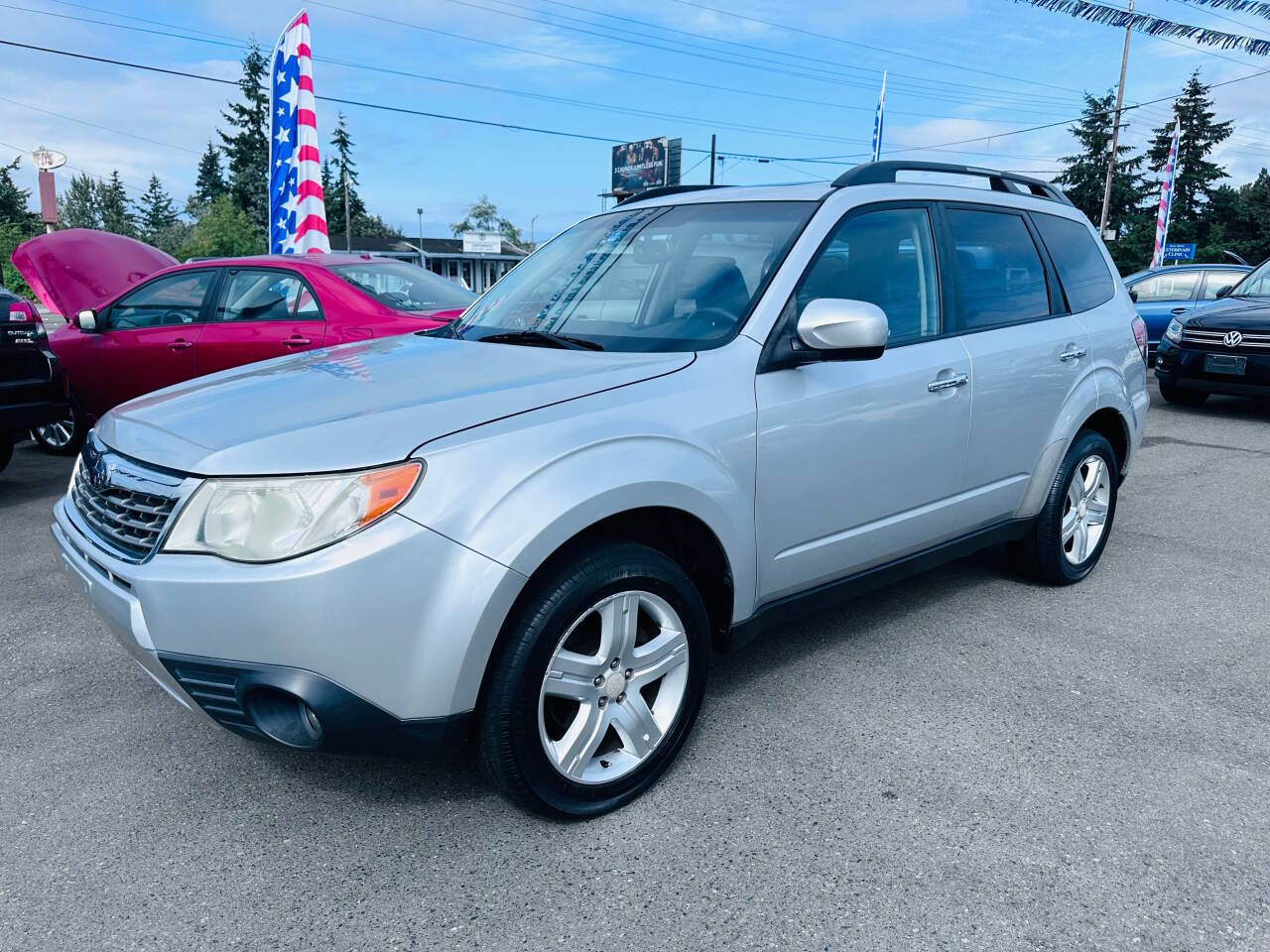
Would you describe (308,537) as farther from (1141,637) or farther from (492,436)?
(1141,637)

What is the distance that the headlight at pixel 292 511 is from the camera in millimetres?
2125

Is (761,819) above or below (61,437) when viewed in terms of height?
below

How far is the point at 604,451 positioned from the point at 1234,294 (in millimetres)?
10209

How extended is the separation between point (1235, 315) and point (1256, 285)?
4.17 feet

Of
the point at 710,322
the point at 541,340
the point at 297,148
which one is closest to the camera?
the point at 710,322

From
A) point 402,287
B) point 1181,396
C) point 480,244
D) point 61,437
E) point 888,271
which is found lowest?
point 61,437

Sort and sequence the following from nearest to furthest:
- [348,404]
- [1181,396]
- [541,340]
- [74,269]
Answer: [348,404] → [541,340] → [74,269] → [1181,396]

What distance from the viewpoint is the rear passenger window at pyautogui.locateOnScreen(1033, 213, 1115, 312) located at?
4.29 m

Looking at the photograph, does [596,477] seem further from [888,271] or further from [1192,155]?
[1192,155]

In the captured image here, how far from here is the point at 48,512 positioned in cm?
578

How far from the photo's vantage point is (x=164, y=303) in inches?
271

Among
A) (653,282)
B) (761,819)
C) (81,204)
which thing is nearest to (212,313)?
(653,282)

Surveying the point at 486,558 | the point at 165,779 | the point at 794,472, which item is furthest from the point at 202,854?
the point at 794,472

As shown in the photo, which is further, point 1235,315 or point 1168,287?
point 1168,287
